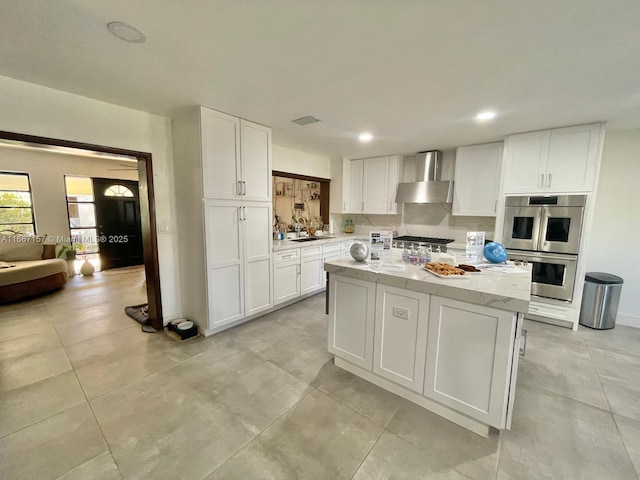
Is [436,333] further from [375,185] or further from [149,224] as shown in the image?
[375,185]

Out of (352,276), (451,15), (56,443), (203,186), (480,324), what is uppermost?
(451,15)

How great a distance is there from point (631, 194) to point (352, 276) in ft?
12.6

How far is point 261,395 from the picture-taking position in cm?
199

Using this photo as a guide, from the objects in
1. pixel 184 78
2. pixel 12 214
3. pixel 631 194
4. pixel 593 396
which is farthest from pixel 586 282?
pixel 12 214

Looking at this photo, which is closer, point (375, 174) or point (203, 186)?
point (203, 186)

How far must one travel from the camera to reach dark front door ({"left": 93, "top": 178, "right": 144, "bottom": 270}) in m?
5.86

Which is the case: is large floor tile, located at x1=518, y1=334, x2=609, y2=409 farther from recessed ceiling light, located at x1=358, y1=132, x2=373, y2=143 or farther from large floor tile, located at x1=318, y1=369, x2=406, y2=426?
recessed ceiling light, located at x1=358, y1=132, x2=373, y2=143

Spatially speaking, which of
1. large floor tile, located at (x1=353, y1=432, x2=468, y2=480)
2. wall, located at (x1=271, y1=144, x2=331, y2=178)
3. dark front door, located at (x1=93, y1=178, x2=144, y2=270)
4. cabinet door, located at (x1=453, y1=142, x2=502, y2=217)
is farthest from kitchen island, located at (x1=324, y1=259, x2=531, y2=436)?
dark front door, located at (x1=93, y1=178, x2=144, y2=270)

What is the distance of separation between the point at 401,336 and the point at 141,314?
330 centimetres

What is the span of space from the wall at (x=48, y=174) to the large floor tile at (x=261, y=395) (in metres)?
5.93

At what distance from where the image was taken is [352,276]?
211 cm

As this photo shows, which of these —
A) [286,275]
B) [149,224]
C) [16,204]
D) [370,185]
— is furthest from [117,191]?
[370,185]

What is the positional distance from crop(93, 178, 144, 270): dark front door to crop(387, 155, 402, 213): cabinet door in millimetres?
5765

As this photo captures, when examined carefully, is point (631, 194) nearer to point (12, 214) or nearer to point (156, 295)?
point (156, 295)
